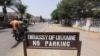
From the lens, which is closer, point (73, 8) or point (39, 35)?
point (39, 35)

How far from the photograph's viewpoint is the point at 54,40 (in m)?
6.53

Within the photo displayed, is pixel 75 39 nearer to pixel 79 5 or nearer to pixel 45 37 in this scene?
pixel 45 37

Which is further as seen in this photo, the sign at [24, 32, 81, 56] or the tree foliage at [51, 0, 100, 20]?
the tree foliage at [51, 0, 100, 20]

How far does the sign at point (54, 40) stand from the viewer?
648 centimetres

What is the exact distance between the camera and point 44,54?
383 inches

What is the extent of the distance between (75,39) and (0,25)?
3949 cm

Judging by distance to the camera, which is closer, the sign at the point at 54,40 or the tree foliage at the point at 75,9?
the sign at the point at 54,40

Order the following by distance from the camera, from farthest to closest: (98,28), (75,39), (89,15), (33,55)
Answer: (89,15) < (98,28) < (33,55) < (75,39)

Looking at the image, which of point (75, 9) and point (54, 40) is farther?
point (75, 9)

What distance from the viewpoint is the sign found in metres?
6.48

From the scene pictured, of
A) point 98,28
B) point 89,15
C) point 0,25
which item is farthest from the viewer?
point 89,15

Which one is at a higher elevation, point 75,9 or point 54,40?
point 75,9

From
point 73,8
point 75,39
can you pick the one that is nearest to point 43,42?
point 75,39

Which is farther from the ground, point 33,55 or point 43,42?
point 43,42
